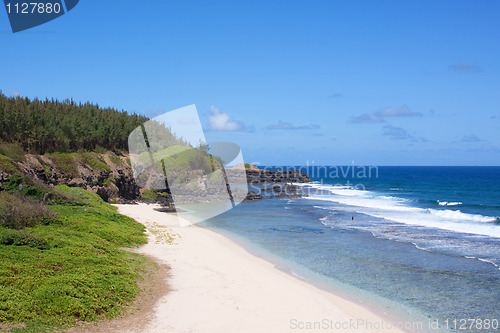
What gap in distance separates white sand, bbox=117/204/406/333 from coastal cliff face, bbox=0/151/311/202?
17622 millimetres

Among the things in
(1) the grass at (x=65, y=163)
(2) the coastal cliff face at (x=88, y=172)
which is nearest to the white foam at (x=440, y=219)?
(2) the coastal cliff face at (x=88, y=172)

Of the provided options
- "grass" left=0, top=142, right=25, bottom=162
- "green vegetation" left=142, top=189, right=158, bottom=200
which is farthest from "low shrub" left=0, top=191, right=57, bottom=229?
"green vegetation" left=142, top=189, right=158, bottom=200

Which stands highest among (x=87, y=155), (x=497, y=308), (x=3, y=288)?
(x=87, y=155)

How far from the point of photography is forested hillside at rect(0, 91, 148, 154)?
38.8 m

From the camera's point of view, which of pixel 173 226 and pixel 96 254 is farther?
pixel 173 226

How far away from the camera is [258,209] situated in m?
46.0

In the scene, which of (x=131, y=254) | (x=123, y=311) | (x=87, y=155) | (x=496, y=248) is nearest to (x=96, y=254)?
(x=131, y=254)

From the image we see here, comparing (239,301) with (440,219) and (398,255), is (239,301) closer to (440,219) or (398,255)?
(398,255)

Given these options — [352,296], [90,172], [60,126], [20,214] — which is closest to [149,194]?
[90,172]

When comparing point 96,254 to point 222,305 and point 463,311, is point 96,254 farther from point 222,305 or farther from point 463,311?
point 463,311

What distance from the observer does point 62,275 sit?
37.7ft

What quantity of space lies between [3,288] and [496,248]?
26.2 metres

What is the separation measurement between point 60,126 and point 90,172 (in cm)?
752

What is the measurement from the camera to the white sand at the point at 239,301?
11.1 m
